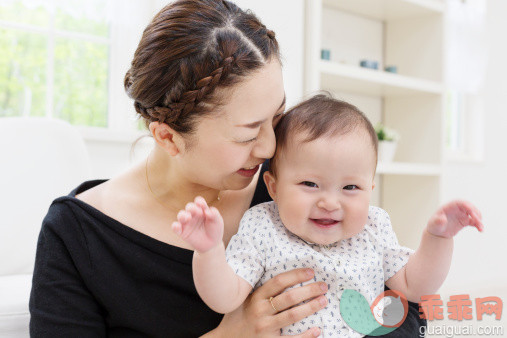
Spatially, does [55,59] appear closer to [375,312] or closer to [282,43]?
[282,43]

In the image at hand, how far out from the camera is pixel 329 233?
3.45ft

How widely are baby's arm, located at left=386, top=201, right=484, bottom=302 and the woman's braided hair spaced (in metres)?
0.47

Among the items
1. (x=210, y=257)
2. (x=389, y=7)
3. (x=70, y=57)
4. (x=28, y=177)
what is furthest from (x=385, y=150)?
(x=210, y=257)

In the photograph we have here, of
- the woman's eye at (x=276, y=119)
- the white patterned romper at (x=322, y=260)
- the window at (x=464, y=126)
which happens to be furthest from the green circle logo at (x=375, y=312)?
the window at (x=464, y=126)

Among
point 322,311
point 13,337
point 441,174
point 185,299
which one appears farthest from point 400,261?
point 441,174

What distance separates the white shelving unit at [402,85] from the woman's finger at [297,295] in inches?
80.7

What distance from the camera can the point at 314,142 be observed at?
3.53ft

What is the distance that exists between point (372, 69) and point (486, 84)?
166 centimetres

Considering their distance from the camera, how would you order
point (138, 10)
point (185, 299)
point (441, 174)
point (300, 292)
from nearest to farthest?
point (300, 292), point (185, 299), point (138, 10), point (441, 174)

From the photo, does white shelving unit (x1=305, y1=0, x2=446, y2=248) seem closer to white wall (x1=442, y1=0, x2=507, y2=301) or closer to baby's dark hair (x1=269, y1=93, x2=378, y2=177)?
white wall (x1=442, y1=0, x2=507, y2=301)

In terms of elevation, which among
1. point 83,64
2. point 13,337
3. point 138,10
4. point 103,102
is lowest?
point 13,337

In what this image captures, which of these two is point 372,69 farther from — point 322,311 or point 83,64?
point 322,311

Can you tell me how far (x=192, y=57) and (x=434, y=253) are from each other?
0.63 meters

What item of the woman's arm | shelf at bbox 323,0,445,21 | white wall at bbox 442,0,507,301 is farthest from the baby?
white wall at bbox 442,0,507,301
